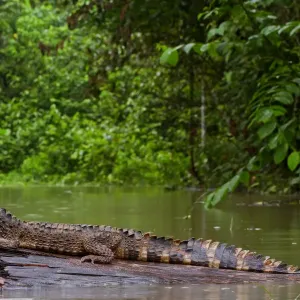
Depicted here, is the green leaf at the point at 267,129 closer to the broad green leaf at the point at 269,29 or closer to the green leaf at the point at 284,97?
the green leaf at the point at 284,97

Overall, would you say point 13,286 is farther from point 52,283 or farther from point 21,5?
point 21,5

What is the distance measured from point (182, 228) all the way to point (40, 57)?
2247cm

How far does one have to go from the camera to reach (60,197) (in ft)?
55.4

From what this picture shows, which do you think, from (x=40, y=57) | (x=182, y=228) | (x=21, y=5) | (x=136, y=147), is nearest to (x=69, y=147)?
(x=136, y=147)

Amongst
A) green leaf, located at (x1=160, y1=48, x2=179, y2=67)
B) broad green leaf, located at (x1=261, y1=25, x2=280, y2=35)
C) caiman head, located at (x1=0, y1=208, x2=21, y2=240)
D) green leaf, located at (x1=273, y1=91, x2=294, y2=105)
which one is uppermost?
broad green leaf, located at (x1=261, y1=25, x2=280, y2=35)

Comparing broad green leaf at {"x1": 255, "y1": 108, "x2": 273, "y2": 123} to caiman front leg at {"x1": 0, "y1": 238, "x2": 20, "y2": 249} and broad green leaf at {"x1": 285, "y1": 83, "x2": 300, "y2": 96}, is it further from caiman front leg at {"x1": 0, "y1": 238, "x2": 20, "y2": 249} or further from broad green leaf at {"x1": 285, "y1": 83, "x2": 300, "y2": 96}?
caiman front leg at {"x1": 0, "y1": 238, "x2": 20, "y2": 249}

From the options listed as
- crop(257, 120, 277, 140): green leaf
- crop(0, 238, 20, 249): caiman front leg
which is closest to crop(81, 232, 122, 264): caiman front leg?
crop(0, 238, 20, 249): caiman front leg

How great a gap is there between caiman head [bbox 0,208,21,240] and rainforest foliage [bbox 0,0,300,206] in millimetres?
3210

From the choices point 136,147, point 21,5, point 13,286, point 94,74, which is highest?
point 21,5

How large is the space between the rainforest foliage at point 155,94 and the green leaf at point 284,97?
14 mm

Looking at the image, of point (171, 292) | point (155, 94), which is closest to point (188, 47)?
point (171, 292)

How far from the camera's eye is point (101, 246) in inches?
261

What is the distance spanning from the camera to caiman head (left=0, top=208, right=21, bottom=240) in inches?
264

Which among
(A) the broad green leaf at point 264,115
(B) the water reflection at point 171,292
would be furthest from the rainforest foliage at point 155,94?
(B) the water reflection at point 171,292
